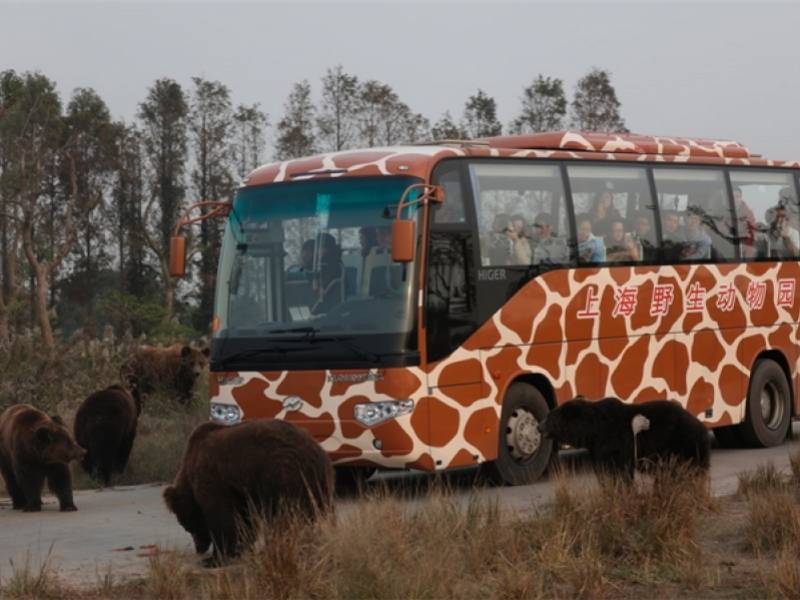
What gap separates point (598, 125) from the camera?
51625 mm

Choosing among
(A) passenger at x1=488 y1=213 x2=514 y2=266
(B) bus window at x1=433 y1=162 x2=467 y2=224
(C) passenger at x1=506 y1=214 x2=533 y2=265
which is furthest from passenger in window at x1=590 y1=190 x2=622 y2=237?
(B) bus window at x1=433 y1=162 x2=467 y2=224

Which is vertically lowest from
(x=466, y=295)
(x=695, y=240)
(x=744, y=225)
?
(x=466, y=295)

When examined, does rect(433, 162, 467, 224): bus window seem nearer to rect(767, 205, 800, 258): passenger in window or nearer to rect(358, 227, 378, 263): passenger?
rect(358, 227, 378, 263): passenger

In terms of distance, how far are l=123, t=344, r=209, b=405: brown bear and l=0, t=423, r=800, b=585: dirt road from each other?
7.27 m

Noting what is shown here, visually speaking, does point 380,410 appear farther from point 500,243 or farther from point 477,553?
point 477,553

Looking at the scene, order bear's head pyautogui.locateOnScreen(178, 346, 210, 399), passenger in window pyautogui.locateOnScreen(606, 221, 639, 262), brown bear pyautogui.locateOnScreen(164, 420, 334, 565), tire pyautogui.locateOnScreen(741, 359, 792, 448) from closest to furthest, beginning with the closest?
brown bear pyautogui.locateOnScreen(164, 420, 334, 565) < passenger in window pyautogui.locateOnScreen(606, 221, 639, 262) < tire pyautogui.locateOnScreen(741, 359, 792, 448) < bear's head pyautogui.locateOnScreen(178, 346, 210, 399)

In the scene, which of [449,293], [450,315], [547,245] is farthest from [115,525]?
[547,245]

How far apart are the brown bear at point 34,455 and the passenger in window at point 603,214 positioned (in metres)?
6.57

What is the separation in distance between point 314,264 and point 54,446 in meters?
3.18

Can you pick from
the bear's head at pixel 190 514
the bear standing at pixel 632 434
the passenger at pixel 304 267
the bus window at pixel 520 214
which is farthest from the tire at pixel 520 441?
the bear's head at pixel 190 514

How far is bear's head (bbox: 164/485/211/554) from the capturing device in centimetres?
1222

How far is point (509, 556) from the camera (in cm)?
1112

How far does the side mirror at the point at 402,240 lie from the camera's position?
51.2 ft

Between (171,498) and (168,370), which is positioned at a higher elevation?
(168,370)
